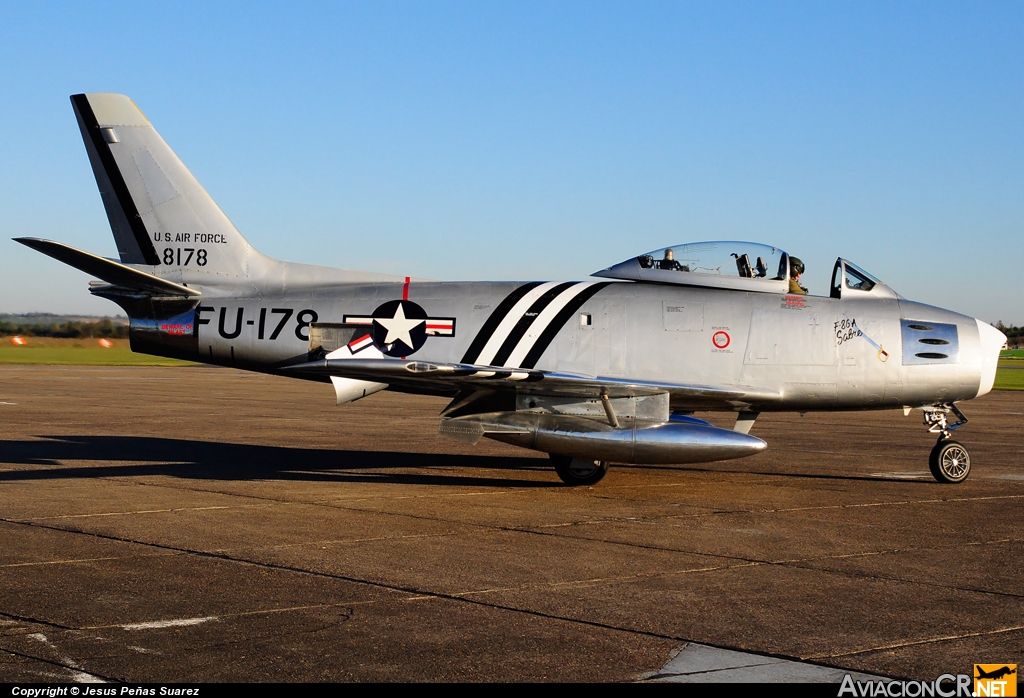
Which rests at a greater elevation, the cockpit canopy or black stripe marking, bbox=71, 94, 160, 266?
black stripe marking, bbox=71, 94, 160, 266

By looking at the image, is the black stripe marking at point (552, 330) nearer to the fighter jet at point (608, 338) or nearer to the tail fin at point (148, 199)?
the fighter jet at point (608, 338)

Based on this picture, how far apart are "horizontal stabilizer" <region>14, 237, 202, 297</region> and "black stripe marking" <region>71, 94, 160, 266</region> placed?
26.2 inches

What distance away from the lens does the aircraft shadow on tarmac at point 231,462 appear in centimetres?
1312

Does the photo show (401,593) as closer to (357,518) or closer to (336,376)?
(357,518)

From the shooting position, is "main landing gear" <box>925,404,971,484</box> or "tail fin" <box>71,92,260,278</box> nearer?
"main landing gear" <box>925,404,971,484</box>

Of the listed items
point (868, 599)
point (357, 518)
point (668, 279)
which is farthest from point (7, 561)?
point (668, 279)

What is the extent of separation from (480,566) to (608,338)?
5592 mm

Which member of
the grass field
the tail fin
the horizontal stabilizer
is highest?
the tail fin

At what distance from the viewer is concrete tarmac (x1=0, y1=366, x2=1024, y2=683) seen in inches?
214

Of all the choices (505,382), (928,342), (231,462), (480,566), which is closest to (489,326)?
(505,382)

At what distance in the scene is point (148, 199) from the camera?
45.8 ft

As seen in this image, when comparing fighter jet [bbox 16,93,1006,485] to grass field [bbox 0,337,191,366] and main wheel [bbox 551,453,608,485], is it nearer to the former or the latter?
main wheel [bbox 551,453,608,485]

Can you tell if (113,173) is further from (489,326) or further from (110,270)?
(489,326)

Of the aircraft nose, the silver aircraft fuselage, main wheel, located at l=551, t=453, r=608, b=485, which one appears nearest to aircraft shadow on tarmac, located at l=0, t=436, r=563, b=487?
main wheel, located at l=551, t=453, r=608, b=485
